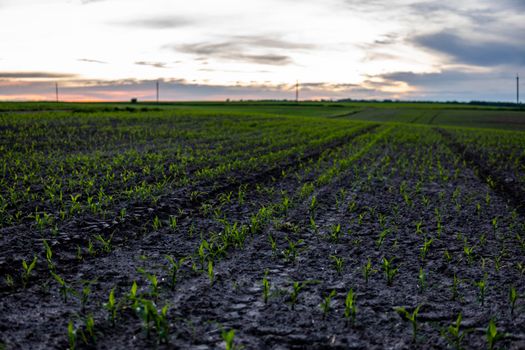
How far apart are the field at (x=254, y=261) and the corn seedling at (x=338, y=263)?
4cm

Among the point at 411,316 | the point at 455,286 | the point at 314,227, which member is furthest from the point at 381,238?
the point at 411,316

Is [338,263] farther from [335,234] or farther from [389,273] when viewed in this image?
[335,234]

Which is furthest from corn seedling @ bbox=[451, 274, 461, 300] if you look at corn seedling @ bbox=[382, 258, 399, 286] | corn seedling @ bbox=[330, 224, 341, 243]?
corn seedling @ bbox=[330, 224, 341, 243]

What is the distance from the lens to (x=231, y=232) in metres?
6.40

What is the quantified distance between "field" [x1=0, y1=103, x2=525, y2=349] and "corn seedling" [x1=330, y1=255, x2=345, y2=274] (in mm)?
40

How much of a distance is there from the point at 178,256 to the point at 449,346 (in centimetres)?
321

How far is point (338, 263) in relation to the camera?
5344mm

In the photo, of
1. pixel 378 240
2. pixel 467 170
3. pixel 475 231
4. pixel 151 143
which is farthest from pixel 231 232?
pixel 151 143

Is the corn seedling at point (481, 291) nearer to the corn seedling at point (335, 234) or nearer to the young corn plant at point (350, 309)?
the young corn plant at point (350, 309)

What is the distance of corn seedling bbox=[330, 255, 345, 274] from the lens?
530 cm

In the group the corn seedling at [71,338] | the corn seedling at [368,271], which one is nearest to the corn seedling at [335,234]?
the corn seedling at [368,271]

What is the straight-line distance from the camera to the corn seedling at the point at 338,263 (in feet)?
17.4

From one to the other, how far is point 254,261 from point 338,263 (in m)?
1.01

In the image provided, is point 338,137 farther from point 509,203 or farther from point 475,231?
point 475,231
